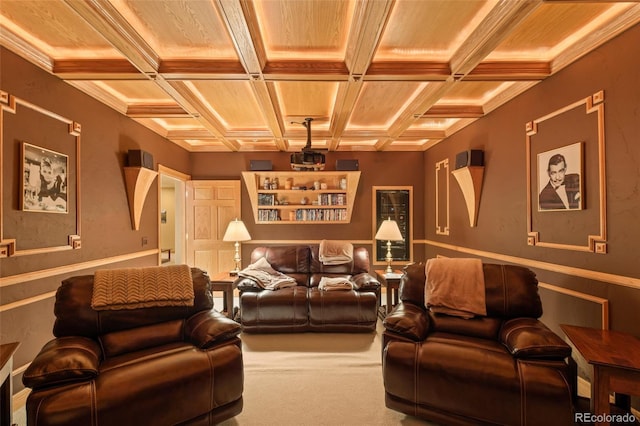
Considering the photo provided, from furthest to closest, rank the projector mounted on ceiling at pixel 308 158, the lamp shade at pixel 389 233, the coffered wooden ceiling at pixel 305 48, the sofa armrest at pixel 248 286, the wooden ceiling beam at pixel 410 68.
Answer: the lamp shade at pixel 389 233 → the projector mounted on ceiling at pixel 308 158 → the sofa armrest at pixel 248 286 → the wooden ceiling beam at pixel 410 68 → the coffered wooden ceiling at pixel 305 48

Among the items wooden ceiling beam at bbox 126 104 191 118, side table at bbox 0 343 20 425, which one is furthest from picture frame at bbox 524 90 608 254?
side table at bbox 0 343 20 425

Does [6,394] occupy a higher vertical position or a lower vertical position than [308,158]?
lower

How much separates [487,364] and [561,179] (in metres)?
1.71

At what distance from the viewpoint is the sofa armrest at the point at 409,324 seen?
215 centimetres

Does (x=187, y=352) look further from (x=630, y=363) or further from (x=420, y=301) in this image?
(x=630, y=363)

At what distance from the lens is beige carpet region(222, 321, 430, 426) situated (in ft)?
6.99

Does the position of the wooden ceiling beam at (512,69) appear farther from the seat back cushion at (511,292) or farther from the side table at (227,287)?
the side table at (227,287)

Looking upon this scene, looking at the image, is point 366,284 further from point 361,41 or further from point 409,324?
point 361,41

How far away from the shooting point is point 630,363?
1561 mm

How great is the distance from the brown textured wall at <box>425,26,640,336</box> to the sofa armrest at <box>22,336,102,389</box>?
3324 millimetres

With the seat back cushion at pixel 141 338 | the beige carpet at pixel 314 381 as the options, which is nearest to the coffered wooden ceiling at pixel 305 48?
the seat back cushion at pixel 141 338

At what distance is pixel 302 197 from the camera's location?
18.5 ft

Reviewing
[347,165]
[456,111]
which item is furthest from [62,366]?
[347,165]

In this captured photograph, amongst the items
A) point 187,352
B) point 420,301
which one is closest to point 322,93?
point 420,301
